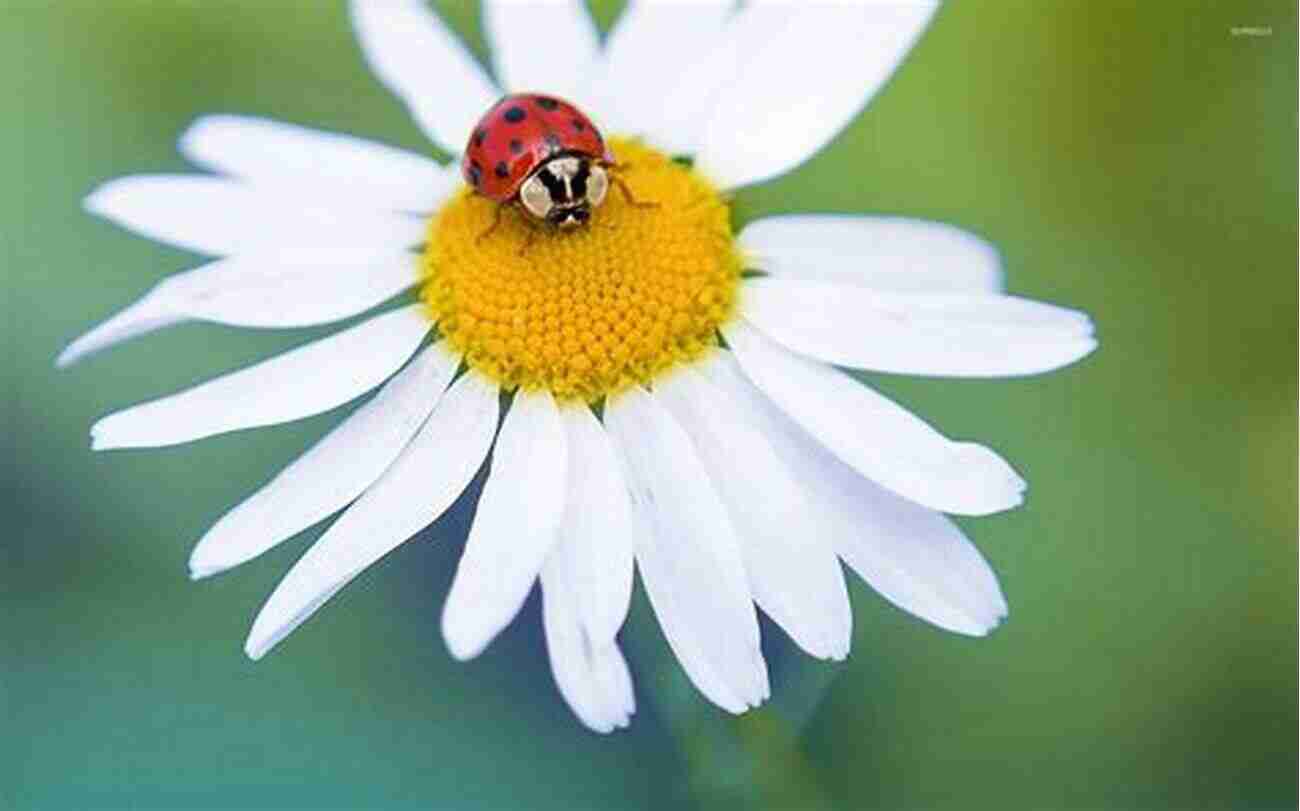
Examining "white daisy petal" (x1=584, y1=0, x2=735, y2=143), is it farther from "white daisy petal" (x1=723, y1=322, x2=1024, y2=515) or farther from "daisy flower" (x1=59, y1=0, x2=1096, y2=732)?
"white daisy petal" (x1=723, y1=322, x2=1024, y2=515)

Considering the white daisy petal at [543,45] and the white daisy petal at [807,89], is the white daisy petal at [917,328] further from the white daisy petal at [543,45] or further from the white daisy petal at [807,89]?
the white daisy petal at [543,45]

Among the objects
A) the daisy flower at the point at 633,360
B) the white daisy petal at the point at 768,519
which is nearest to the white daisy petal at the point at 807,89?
the daisy flower at the point at 633,360

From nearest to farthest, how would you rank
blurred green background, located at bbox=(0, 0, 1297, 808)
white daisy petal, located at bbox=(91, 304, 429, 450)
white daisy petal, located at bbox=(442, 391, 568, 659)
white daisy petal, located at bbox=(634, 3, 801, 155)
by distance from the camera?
white daisy petal, located at bbox=(442, 391, 568, 659) → white daisy petal, located at bbox=(91, 304, 429, 450) → white daisy petal, located at bbox=(634, 3, 801, 155) → blurred green background, located at bbox=(0, 0, 1297, 808)

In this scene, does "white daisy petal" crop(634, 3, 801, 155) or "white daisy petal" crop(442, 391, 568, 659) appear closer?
"white daisy petal" crop(442, 391, 568, 659)

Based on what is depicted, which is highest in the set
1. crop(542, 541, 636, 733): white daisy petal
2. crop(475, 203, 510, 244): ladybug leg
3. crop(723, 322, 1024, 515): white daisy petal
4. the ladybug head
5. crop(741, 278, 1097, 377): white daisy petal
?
the ladybug head

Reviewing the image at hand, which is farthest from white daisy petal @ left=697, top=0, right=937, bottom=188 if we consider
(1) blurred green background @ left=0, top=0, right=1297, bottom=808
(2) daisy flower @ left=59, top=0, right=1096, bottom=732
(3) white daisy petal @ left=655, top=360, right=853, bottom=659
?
(1) blurred green background @ left=0, top=0, right=1297, bottom=808

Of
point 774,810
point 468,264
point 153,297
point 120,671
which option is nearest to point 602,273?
point 468,264

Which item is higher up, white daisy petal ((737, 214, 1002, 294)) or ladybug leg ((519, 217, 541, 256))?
white daisy petal ((737, 214, 1002, 294))
